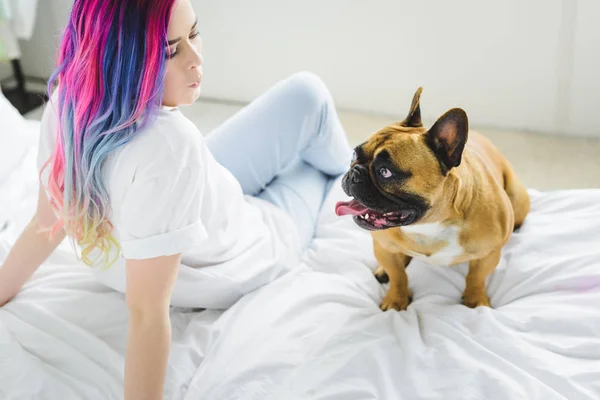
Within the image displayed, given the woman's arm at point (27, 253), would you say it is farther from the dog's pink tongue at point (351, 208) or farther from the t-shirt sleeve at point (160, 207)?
the dog's pink tongue at point (351, 208)

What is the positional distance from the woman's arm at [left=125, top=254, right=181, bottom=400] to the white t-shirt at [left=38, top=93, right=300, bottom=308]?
33 mm

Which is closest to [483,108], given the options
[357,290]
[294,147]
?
[294,147]

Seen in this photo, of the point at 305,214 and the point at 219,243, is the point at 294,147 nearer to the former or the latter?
the point at 305,214

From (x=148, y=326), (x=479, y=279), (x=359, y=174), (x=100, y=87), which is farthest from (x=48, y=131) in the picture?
(x=479, y=279)

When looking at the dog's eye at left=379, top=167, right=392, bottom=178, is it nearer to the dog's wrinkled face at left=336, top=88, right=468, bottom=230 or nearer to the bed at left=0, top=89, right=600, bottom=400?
the dog's wrinkled face at left=336, top=88, right=468, bottom=230

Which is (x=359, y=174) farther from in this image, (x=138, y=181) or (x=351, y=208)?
(x=138, y=181)

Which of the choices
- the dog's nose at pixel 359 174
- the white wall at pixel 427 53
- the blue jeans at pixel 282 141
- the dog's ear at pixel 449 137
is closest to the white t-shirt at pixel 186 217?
the blue jeans at pixel 282 141

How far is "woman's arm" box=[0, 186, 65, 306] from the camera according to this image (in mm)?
1047

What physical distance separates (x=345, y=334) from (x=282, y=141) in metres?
0.43

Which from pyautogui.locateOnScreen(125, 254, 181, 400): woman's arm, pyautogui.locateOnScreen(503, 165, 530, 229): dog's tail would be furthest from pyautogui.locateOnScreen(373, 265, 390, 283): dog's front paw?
pyautogui.locateOnScreen(125, 254, 181, 400): woman's arm

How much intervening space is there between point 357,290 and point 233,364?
28 cm

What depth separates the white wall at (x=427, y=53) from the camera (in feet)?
6.12

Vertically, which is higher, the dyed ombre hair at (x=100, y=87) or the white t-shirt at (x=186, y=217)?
the dyed ombre hair at (x=100, y=87)

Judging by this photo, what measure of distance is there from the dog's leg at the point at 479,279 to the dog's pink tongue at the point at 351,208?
0.73 feet
